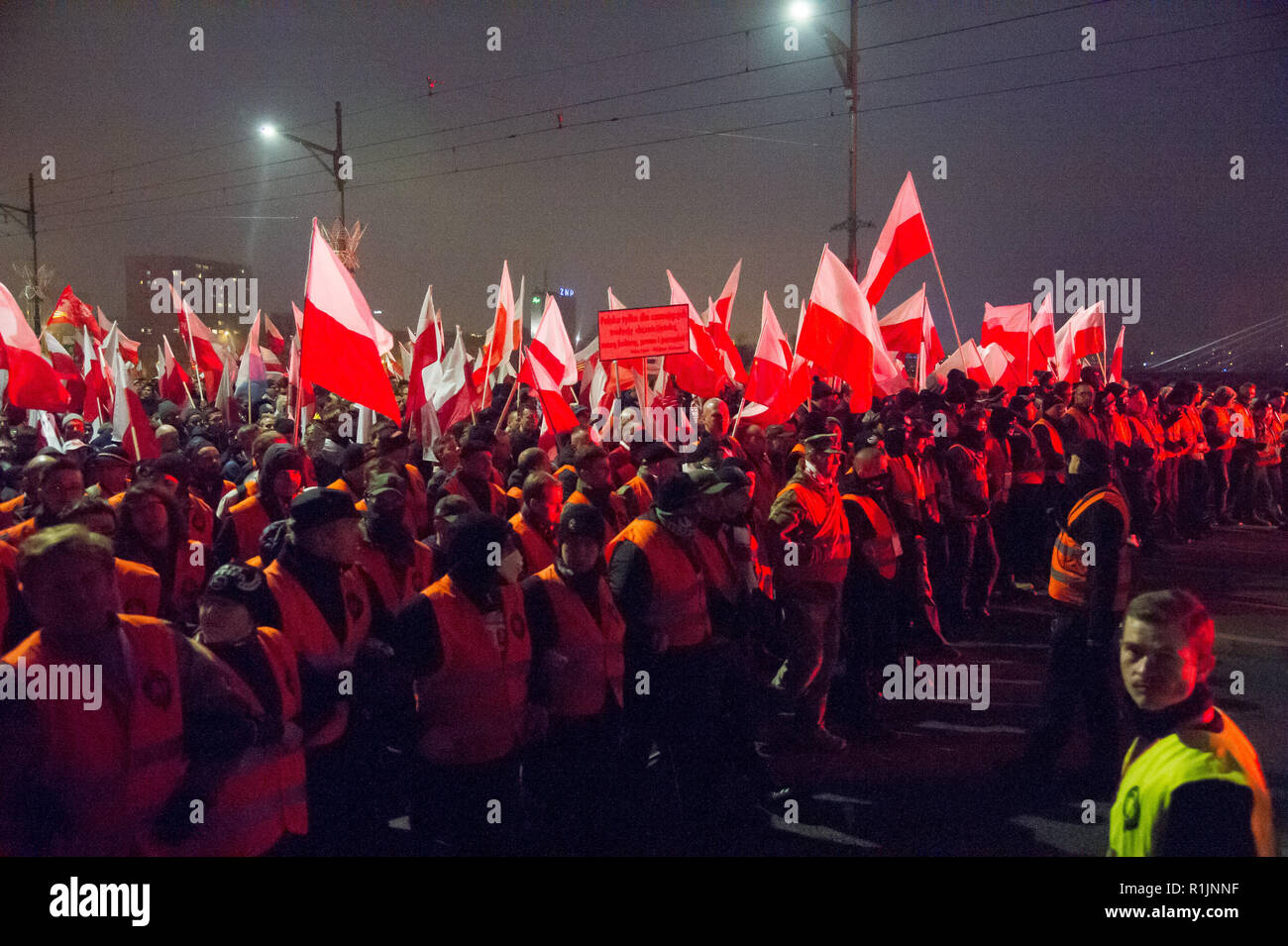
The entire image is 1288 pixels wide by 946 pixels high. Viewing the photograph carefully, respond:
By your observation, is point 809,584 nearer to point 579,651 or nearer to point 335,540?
point 579,651

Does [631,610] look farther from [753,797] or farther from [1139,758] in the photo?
[1139,758]

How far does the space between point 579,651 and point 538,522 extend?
1.42m

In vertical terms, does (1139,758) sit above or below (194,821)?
above

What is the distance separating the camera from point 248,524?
4781 millimetres

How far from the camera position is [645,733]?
13.0ft

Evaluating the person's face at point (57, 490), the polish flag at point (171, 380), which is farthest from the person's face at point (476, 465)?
the polish flag at point (171, 380)

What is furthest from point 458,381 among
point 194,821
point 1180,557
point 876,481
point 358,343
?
point 1180,557

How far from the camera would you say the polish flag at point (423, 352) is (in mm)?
7301

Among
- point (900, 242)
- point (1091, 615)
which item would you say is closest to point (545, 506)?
point (1091, 615)

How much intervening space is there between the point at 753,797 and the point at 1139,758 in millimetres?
2454

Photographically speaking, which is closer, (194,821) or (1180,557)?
(194,821)

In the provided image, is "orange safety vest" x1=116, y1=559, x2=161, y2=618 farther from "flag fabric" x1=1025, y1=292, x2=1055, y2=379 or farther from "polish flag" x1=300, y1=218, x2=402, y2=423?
"flag fabric" x1=1025, y1=292, x2=1055, y2=379

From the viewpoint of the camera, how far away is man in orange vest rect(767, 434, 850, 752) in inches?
187

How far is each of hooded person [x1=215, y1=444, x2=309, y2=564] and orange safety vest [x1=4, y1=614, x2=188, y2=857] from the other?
2345mm
